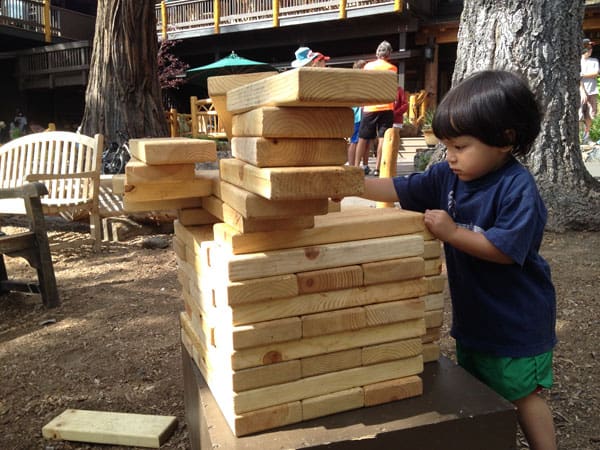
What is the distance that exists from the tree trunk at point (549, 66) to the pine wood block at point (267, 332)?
4118 mm

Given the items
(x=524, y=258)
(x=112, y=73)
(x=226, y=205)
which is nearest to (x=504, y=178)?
(x=524, y=258)

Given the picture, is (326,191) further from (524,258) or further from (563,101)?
(563,101)

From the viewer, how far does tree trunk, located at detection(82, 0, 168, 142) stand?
22.2 feet

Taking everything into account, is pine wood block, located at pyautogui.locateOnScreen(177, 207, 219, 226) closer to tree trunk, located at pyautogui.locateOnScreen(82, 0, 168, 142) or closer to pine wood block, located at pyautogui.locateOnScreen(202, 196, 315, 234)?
pine wood block, located at pyautogui.locateOnScreen(202, 196, 315, 234)

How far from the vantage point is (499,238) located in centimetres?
155

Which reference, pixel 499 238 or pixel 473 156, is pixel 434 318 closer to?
pixel 499 238

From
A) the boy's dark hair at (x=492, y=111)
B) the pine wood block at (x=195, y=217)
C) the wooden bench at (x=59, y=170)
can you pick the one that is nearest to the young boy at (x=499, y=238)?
the boy's dark hair at (x=492, y=111)

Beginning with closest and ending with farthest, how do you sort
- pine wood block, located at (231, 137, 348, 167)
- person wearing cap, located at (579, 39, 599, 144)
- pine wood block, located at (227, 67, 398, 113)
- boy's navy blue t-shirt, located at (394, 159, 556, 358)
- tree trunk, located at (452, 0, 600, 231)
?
pine wood block, located at (227, 67, 398, 113) → pine wood block, located at (231, 137, 348, 167) → boy's navy blue t-shirt, located at (394, 159, 556, 358) → tree trunk, located at (452, 0, 600, 231) → person wearing cap, located at (579, 39, 599, 144)

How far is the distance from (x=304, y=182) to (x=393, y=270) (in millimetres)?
431

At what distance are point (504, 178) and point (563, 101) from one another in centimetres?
385

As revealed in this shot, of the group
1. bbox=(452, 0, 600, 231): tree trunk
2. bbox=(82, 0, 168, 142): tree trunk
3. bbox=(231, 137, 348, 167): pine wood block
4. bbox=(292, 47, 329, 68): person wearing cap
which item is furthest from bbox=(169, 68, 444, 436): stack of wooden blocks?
bbox=(292, 47, 329, 68): person wearing cap

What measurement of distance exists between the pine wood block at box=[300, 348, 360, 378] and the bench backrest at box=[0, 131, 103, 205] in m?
3.96

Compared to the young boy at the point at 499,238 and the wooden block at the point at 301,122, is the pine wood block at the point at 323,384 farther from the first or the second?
the wooden block at the point at 301,122

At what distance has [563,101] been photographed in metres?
4.95
